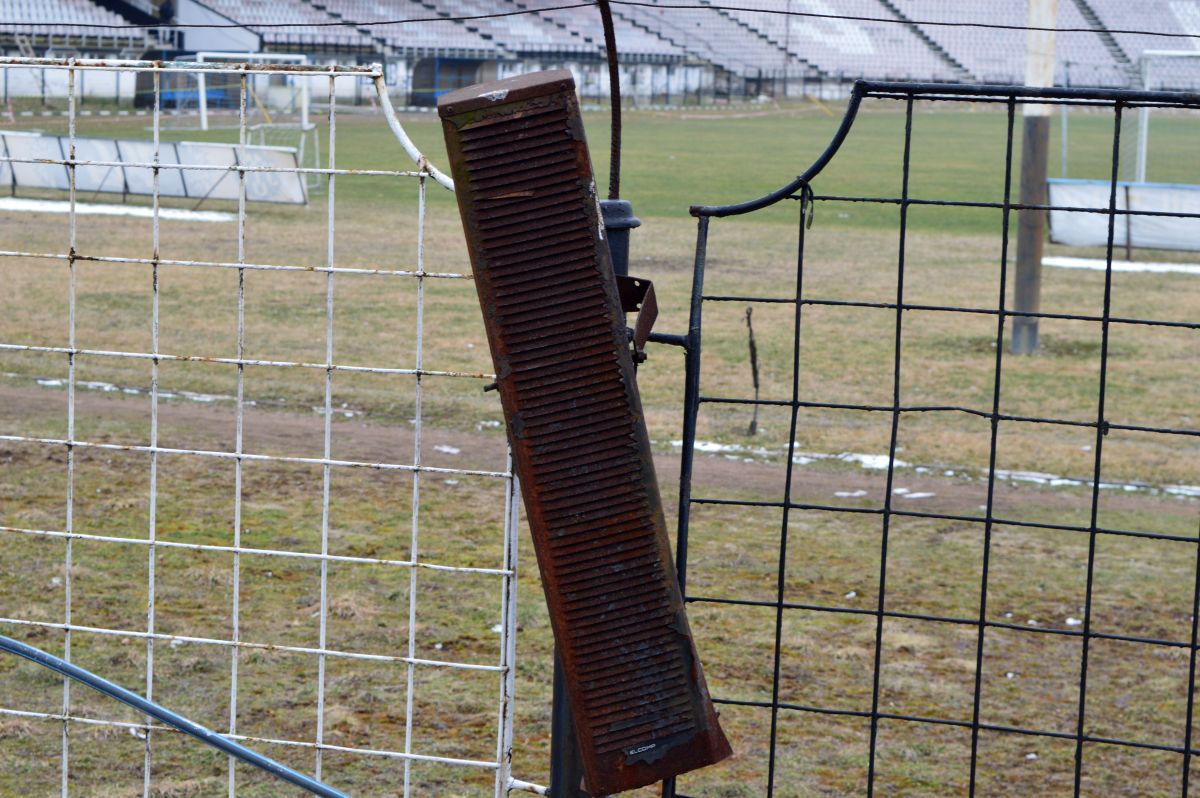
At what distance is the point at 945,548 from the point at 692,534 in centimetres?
126

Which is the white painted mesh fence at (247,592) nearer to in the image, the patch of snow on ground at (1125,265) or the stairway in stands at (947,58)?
the patch of snow on ground at (1125,265)

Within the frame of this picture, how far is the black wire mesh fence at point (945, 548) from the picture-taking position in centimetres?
323

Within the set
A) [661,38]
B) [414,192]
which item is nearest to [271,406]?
[414,192]

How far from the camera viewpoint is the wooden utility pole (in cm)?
1241

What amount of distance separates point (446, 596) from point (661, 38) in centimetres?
5074

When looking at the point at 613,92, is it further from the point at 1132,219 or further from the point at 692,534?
the point at 1132,219

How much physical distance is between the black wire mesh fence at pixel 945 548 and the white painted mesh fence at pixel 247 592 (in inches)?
30.8

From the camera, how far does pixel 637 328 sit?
9.68 feet

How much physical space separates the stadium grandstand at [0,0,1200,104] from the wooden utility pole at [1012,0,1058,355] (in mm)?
30131

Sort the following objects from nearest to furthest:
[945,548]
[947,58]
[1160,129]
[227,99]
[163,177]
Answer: [945,548] < [163,177] < [227,99] < [1160,129] < [947,58]

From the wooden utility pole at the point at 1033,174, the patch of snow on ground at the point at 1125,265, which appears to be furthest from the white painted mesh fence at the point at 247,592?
the patch of snow on ground at the point at 1125,265

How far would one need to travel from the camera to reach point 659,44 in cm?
5484

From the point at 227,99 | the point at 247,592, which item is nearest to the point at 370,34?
the point at 227,99

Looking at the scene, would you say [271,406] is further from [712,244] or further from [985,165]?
[985,165]
